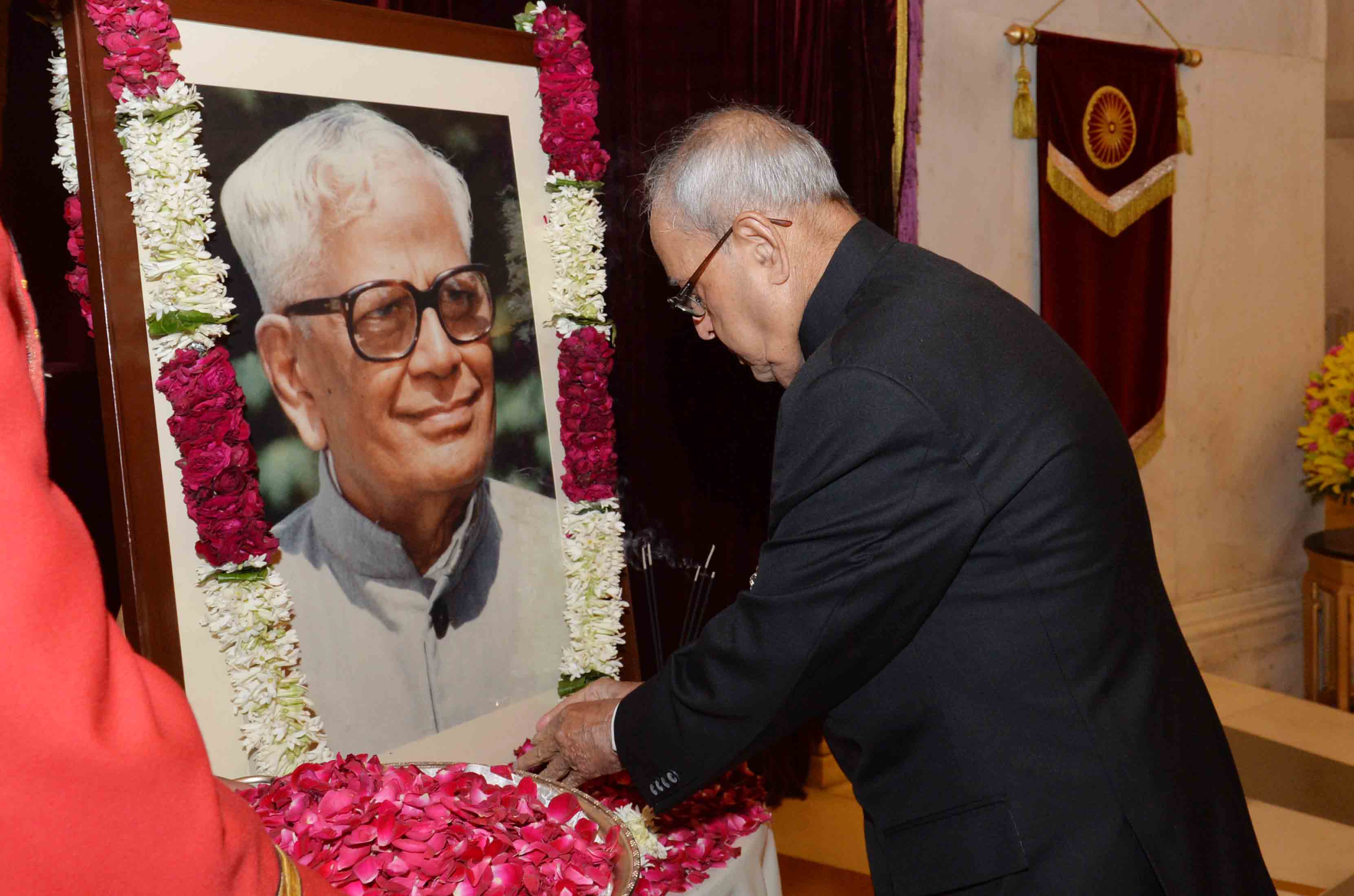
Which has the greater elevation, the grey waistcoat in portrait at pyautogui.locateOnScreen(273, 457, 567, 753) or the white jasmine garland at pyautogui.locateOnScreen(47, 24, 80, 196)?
the white jasmine garland at pyautogui.locateOnScreen(47, 24, 80, 196)


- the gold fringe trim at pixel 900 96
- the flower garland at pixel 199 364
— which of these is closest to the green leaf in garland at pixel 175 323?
the flower garland at pixel 199 364

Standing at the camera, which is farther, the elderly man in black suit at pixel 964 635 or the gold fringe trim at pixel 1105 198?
the gold fringe trim at pixel 1105 198

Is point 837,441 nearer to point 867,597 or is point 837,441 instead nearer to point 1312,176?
point 867,597

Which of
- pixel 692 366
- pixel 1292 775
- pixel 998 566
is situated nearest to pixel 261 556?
pixel 998 566

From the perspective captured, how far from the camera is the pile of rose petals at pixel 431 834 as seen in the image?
1.38m

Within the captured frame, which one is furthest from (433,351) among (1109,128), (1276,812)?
(1109,128)

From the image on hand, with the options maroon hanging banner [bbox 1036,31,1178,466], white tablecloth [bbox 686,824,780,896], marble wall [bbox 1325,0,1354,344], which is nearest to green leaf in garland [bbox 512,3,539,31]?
white tablecloth [bbox 686,824,780,896]

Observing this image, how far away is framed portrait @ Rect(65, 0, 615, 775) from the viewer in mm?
1754

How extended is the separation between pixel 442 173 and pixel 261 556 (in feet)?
2.68

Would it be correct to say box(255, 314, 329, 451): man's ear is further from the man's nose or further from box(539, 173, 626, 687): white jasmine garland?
box(539, 173, 626, 687): white jasmine garland

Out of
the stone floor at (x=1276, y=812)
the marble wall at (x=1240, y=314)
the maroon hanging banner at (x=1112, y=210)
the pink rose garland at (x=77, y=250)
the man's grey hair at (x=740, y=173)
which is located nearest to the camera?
the man's grey hair at (x=740, y=173)

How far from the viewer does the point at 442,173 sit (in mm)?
2154

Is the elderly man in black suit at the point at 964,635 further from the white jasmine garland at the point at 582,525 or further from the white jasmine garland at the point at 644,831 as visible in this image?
the white jasmine garland at the point at 582,525

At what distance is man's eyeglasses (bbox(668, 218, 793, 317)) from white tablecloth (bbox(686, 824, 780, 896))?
3.22 feet
